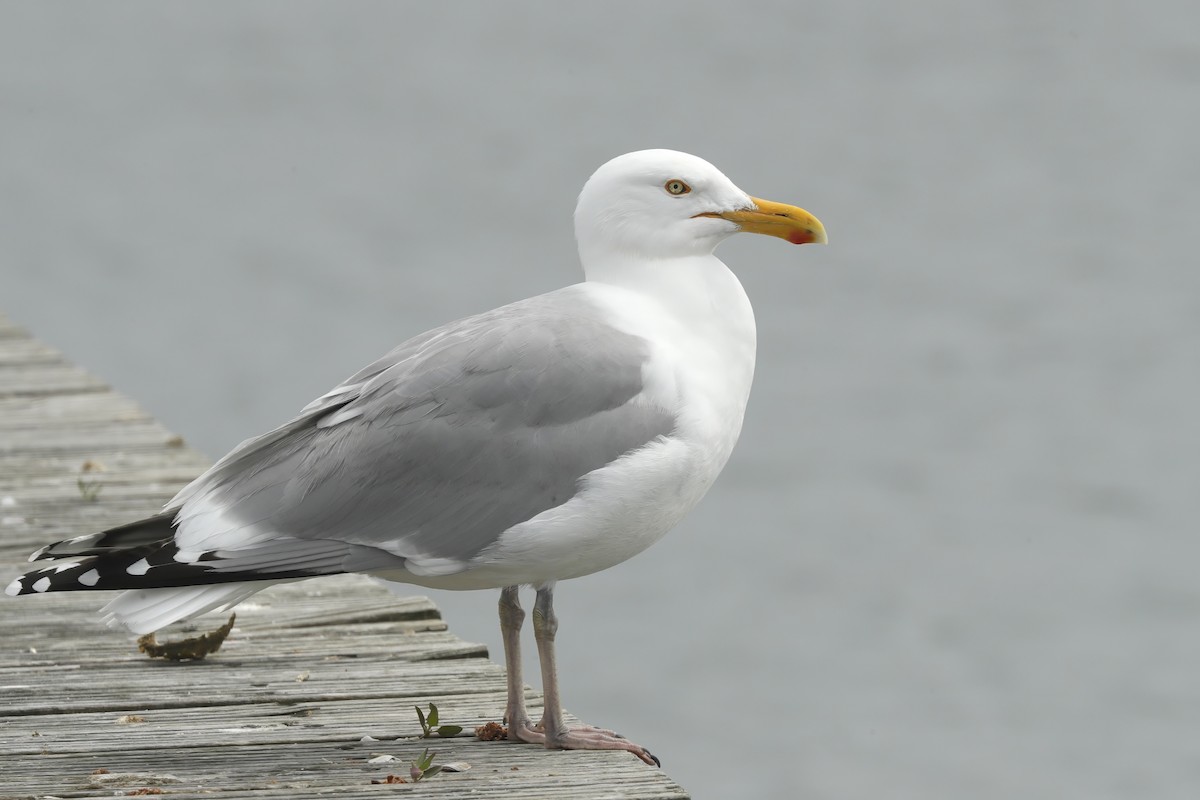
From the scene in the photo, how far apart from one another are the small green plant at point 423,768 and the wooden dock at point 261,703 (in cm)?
2

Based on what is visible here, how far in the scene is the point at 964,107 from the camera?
559 inches

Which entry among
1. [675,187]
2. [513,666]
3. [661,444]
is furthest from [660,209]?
[513,666]

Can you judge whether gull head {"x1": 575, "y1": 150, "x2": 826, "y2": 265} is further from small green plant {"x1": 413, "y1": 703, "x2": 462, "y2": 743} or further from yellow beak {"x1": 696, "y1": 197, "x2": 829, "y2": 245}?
small green plant {"x1": 413, "y1": 703, "x2": 462, "y2": 743}

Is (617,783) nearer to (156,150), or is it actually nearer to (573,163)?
(573,163)

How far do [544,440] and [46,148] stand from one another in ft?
41.7

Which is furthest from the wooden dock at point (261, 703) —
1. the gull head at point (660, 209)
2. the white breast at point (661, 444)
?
the gull head at point (660, 209)

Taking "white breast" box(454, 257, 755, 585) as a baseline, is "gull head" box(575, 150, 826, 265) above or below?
above

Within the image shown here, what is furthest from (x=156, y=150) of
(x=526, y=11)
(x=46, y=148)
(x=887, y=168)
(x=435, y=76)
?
(x=887, y=168)

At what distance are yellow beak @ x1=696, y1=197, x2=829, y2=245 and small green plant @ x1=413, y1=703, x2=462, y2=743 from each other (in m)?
1.20

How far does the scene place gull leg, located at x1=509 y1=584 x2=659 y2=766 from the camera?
3.34m

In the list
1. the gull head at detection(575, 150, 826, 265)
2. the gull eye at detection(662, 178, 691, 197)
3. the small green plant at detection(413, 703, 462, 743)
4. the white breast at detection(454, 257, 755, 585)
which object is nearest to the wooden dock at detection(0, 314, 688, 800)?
the small green plant at detection(413, 703, 462, 743)

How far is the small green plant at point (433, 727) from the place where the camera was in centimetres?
330

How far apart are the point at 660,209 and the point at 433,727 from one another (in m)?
1.19

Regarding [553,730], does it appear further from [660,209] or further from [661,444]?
[660,209]
